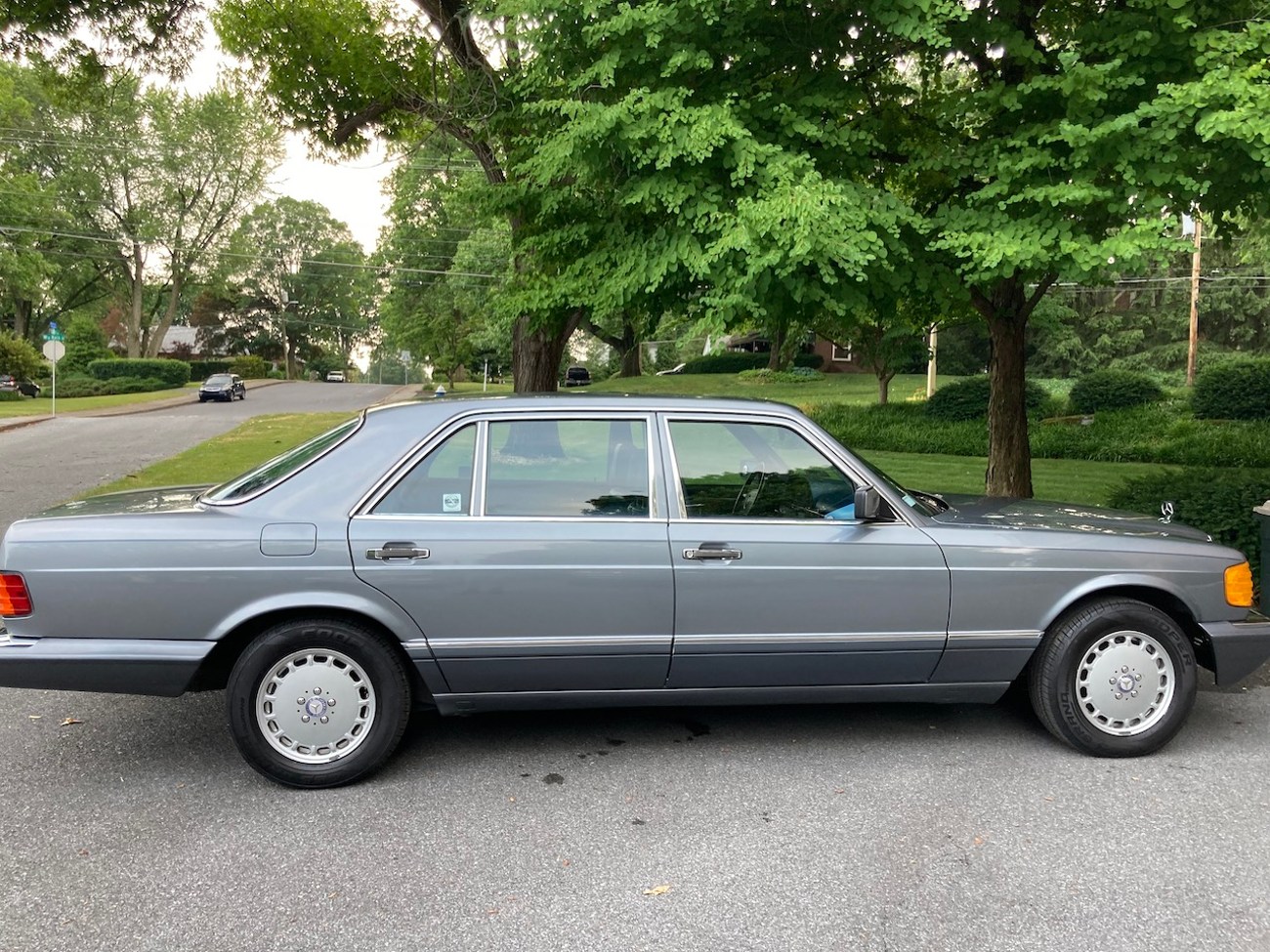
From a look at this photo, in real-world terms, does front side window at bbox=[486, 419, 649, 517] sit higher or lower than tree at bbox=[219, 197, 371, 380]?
lower

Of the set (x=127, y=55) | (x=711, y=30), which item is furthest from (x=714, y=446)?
(x=127, y=55)

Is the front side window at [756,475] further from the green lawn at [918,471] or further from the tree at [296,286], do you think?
the tree at [296,286]

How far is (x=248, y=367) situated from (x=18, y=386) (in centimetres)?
2216

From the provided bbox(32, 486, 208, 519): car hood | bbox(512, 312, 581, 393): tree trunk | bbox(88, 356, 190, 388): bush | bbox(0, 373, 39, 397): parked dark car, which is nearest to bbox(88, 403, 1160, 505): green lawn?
bbox(512, 312, 581, 393): tree trunk

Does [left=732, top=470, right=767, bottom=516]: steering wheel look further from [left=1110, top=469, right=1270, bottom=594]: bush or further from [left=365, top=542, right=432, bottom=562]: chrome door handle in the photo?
[left=1110, top=469, right=1270, bottom=594]: bush

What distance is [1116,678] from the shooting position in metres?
4.06

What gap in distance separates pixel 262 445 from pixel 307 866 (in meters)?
17.3

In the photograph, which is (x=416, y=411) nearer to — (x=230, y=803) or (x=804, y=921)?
(x=230, y=803)

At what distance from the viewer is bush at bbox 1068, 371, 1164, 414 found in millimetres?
21547

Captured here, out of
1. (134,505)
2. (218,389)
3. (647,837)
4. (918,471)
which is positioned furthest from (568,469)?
(218,389)

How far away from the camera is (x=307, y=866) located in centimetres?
315

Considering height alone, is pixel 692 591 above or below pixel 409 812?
above

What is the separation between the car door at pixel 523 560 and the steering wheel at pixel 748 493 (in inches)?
14.6

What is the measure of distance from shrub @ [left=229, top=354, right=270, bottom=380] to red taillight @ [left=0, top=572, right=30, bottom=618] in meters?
64.2
